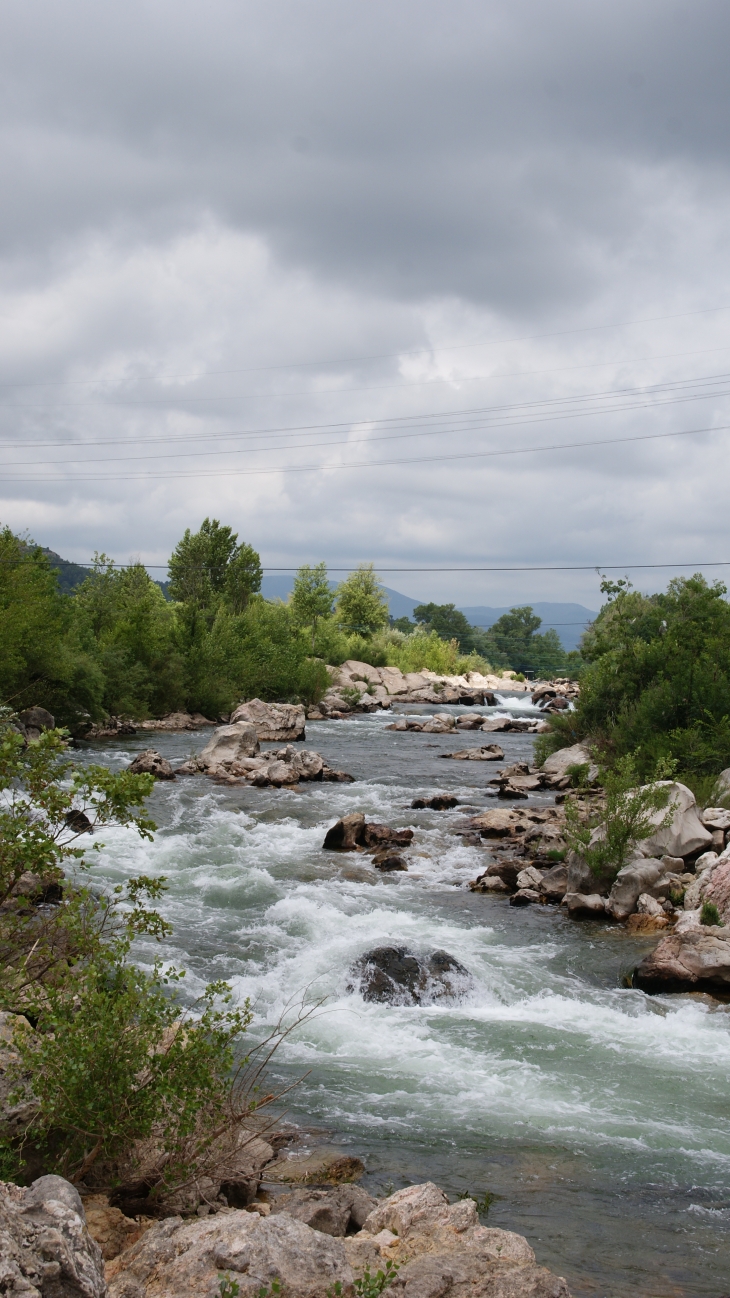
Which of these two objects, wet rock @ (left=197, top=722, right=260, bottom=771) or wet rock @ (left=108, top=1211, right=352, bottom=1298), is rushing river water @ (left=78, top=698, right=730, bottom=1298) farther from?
wet rock @ (left=197, top=722, right=260, bottom=771)

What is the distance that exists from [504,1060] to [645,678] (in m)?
18.5

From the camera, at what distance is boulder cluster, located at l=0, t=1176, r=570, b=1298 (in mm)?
4137

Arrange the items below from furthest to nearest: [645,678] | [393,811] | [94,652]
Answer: [94,652], [645,678], [393,811]

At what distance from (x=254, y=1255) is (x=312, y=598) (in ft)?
213

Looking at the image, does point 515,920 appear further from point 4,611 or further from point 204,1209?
point 4,611

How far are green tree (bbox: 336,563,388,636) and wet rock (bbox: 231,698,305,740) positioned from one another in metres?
42.8

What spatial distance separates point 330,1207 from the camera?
615cm

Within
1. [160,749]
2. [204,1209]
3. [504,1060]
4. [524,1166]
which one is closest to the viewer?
[204,1209]

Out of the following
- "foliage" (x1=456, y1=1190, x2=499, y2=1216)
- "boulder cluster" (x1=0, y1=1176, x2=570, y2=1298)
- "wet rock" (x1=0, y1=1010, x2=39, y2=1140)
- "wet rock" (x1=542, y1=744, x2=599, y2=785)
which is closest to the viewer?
"boulder cluster" (x1=0, y1=1176, x2=570, y2=1298)

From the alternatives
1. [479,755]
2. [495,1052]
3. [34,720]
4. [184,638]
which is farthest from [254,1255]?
[184,638]

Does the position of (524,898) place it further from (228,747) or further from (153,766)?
(228,747)

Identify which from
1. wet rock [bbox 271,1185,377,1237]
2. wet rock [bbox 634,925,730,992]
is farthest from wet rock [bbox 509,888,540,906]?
wet rock [bbox 271,1185,377,1237]

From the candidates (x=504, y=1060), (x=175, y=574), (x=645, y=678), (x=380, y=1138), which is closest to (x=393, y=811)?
(x=645, y=678)

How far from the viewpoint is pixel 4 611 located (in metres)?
30.0
